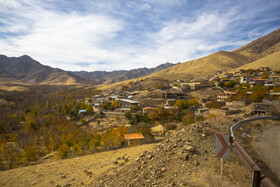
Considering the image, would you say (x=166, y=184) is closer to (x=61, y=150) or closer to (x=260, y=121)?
(x=260, y=121)

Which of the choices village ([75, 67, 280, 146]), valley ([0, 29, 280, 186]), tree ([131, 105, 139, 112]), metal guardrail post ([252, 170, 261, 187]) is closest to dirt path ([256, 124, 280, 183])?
valley ([0, 29, 280, 186])

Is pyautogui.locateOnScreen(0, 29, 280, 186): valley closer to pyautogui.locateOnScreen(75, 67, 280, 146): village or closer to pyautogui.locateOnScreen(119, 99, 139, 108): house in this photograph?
pyautogui.locateOnScreen(119, 99, 139, 108): house

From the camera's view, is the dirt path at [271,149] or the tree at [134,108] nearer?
the dirt path at [271,149]

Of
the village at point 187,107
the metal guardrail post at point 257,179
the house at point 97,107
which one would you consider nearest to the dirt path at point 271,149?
the metal guardrail post at point 257,179

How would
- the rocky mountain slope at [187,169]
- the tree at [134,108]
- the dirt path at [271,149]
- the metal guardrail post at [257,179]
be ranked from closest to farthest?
the metal guardrail post at [257,179], the rocky mountain slope at [187,169], the dirt path at [271,149], the tree at [134,108]

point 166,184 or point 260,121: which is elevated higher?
point 166,184

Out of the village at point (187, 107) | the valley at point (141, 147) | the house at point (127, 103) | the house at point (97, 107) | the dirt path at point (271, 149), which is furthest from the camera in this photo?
the house at point (97, 107)

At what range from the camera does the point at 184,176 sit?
17.2 ft

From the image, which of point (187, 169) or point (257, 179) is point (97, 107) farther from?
point (257, 179)

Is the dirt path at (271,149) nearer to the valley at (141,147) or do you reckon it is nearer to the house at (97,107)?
the valley at (141,147)

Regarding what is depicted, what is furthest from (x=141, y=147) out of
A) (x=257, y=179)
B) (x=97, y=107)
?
(x=97, y=107)

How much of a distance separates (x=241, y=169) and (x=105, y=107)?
162ft

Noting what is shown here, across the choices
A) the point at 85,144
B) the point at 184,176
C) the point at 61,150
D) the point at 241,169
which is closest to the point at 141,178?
the point at 184,176

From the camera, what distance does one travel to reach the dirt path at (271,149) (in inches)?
311
